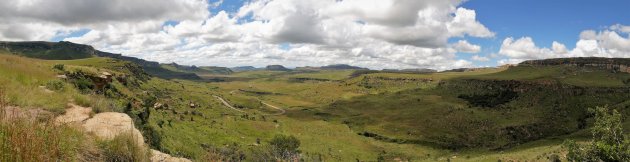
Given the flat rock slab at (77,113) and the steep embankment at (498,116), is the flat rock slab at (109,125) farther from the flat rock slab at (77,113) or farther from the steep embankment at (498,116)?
the steep embankment at (498,116)

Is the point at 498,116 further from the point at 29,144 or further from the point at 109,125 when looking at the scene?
the point at 29,144

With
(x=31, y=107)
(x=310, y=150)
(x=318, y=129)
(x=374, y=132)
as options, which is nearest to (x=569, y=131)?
(x=374, y=132)

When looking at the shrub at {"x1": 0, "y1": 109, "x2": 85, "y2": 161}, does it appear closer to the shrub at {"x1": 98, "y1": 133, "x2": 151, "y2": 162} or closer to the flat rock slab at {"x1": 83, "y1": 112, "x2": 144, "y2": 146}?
the shrub at {"x1": 98, "y1": 133, "x2": 151, "y2": 162}

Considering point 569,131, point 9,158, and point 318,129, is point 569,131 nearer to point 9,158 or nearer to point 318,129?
point 318,129

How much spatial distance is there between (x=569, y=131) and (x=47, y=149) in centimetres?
16421

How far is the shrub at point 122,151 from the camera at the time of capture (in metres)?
8.25

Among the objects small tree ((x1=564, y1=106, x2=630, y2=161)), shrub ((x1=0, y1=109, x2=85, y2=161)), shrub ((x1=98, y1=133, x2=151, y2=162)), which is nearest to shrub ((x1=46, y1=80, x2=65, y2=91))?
shrub ((x1=98, y1=133, x2=151, y2=162))

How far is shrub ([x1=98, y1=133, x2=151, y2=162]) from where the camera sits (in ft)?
27.1

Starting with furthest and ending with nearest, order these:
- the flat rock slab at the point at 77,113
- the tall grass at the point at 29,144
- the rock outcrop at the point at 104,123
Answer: the flat rock slab at the point at 77,113
the rock outcrop at the point at 104,123
the tall grass at the point at 29,144

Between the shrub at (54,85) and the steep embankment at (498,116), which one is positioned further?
the steep embankment at (498,116)

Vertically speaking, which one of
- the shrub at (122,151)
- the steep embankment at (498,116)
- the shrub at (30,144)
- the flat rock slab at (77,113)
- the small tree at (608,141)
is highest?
the shrub at (30,144)

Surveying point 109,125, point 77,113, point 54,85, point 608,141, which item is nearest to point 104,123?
point 109,125

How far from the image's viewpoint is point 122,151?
8336 millimetres

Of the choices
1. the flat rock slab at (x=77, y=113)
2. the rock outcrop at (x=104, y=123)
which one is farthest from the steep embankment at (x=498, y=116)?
the rock outcrop at (x=104, y=123)
